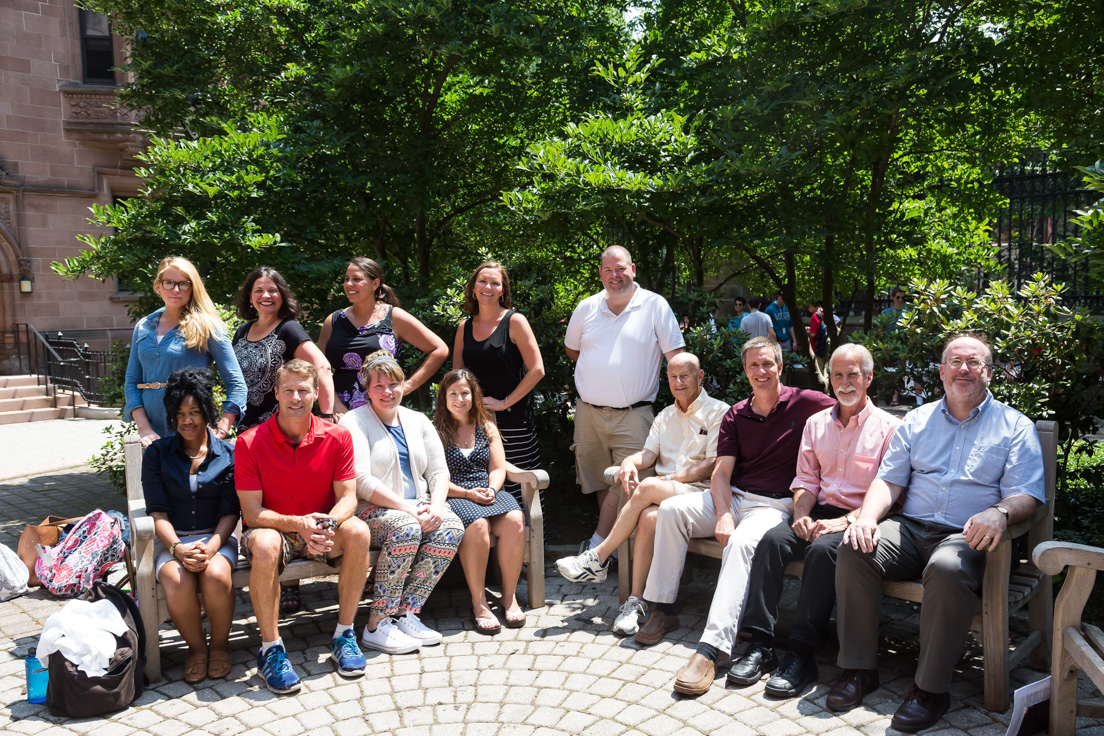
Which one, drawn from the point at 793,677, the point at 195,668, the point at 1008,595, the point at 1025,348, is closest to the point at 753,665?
the point at 793,677

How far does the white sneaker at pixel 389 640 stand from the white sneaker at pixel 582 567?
0.85 meters

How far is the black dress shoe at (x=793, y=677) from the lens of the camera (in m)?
3.66

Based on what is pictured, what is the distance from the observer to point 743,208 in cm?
605

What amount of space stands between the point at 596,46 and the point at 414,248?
2533 millimetres

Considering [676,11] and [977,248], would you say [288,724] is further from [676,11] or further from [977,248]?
[977,248]

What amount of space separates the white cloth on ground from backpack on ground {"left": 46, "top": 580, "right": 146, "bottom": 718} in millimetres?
28

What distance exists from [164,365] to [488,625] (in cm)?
229

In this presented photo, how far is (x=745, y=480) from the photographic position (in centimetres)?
452

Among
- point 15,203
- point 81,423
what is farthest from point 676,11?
point 15,203

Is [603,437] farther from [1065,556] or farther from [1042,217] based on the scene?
[1042,217]

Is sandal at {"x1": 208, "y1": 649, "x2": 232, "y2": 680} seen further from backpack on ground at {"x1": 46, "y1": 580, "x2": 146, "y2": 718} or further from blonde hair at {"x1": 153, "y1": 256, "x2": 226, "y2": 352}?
blonde hair at {"x1": 153, "y1": 256, "x2": 226, "y2": 352}

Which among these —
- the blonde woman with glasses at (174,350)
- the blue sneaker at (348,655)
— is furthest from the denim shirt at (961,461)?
the blonde woman with glasses at (174,350)

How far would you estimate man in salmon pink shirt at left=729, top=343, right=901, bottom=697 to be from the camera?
3.81m

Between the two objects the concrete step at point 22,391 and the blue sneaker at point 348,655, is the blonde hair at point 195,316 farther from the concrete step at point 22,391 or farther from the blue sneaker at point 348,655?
the concrete step at point 22,391
